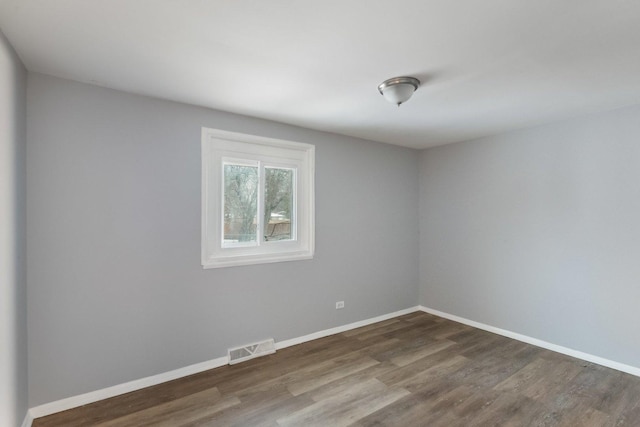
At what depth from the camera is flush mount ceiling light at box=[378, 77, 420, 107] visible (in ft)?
6.78

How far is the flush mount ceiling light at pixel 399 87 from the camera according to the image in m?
2.07

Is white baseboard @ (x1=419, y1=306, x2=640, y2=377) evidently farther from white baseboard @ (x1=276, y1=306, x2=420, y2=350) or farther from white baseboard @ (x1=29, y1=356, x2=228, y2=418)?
white baseboard @ (x1=29, y1=356, x2=228, y2=418)

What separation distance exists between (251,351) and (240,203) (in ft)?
4.78

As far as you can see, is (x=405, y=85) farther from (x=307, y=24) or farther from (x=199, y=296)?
(x=199, y=296)

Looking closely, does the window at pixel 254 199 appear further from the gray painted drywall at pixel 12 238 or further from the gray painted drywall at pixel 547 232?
the gray painted drywall at pixel 547 232

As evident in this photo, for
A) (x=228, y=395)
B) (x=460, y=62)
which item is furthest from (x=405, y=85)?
(x=228, y=395)

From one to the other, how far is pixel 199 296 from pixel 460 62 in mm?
2713

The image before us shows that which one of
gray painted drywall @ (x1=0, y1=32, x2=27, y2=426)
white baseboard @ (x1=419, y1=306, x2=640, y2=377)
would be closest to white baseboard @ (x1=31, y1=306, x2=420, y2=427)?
gray painted drywall @ (x1=0, y1=32, x2=27, y2=426)

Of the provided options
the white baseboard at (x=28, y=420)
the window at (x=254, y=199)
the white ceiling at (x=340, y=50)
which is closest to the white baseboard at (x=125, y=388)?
the white baseboard at (x=28, y=420)

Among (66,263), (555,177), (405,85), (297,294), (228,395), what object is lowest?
(228,395)

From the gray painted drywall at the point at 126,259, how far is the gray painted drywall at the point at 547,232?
201cm

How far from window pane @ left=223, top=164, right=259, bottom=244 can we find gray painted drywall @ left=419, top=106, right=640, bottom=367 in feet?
8.58

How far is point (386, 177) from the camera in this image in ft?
13.1

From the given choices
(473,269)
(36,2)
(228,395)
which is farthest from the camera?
(473,269)
